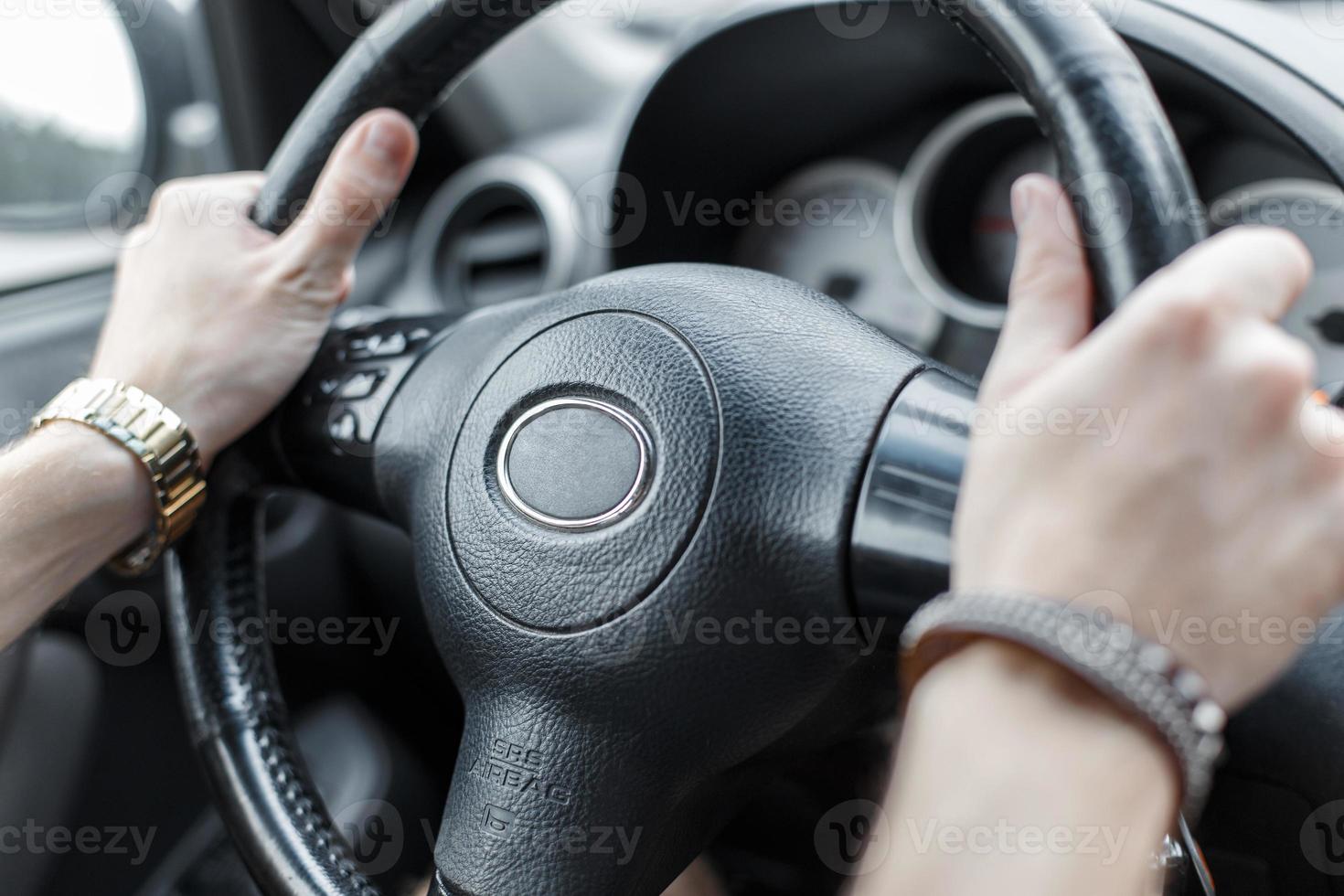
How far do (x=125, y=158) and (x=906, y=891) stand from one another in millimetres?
1710

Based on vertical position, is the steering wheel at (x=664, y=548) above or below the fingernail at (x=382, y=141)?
below

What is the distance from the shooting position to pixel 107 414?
84 cm

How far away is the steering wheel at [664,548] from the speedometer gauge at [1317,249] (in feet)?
2.33

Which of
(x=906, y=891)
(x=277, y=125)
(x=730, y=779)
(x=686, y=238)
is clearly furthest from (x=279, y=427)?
(x=277, y=125)

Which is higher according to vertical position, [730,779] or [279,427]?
[279,427]

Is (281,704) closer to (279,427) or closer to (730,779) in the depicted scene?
(279,427)

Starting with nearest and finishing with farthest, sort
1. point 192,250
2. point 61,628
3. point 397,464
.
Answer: point 397,464
point 192,250
point 61,628

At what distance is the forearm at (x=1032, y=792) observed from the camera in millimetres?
454

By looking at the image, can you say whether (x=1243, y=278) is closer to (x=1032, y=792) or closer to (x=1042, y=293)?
(x=1042, y=293)

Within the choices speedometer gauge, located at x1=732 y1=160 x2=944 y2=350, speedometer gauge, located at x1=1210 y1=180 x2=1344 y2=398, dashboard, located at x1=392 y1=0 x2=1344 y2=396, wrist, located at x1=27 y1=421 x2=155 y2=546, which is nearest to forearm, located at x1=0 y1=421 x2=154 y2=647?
wrist, located at x1=27 y1=421 x2=155 y2=546

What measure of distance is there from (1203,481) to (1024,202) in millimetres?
169

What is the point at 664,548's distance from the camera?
666 mm

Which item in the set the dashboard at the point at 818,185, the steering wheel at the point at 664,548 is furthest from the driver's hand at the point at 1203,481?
the dashboard at the point at 818,185

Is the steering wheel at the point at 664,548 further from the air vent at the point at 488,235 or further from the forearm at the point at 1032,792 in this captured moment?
the air vent at the point at 488,235
